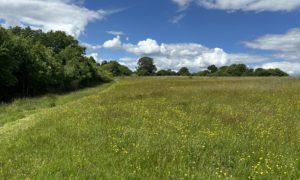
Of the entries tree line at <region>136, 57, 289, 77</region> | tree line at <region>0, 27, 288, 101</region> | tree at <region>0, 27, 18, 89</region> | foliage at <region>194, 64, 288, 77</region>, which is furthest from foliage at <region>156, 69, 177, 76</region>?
tree at <region>0, 27, 18, 89</region>

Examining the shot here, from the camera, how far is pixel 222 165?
28.4 feet

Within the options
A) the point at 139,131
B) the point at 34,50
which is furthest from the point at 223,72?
the point at 139,131

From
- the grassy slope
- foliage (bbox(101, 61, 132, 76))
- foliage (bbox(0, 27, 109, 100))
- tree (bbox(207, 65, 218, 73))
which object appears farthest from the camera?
tree (bbox(207, 65, 218, 73))

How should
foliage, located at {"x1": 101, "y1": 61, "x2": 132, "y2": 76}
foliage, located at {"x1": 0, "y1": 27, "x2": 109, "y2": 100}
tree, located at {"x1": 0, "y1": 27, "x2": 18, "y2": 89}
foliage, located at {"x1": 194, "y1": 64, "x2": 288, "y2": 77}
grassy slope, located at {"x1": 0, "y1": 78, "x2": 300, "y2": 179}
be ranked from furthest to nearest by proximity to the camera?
foliage, located at {"x1": 101, "y1": 61, "x2": 132, "y2": 76}, foliage, located at {"x1": 194, "y1": 64, "x2": 288, "y2": 77}, foliage, located at {"x1": 0, "y1": 27, "x2": 109, "y2": 100}, tree, located at {"x1": 0, "y1": 27, "x2": 18, "y2": 89}, grassy slope, located at {"x1": 0, "y1": 78, "x2": 300, "y2": 179}

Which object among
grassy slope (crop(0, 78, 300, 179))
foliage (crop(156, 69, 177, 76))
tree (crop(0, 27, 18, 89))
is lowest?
foliage (crop(156, 69, 177, 76))

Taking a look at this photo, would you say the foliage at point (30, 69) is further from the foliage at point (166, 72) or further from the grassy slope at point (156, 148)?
the foliage at point (166, 72)

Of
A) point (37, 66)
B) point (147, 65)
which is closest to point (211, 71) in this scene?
point (147, 65)

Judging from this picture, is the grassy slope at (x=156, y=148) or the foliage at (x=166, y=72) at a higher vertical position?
the grassy slope at (x=156, y=148)

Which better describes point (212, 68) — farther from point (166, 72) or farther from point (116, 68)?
point (116, 68)

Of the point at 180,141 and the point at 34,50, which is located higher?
the point at 34,50

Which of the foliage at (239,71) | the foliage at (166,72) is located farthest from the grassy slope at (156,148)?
the foliage at (166,72)

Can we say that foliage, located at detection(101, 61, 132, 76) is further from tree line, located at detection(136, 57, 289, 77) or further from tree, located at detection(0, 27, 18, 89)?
tree, located at detection(0, 27, 18, 89)

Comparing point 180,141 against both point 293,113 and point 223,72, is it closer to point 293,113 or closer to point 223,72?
point 293,113

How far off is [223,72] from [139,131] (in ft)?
513
